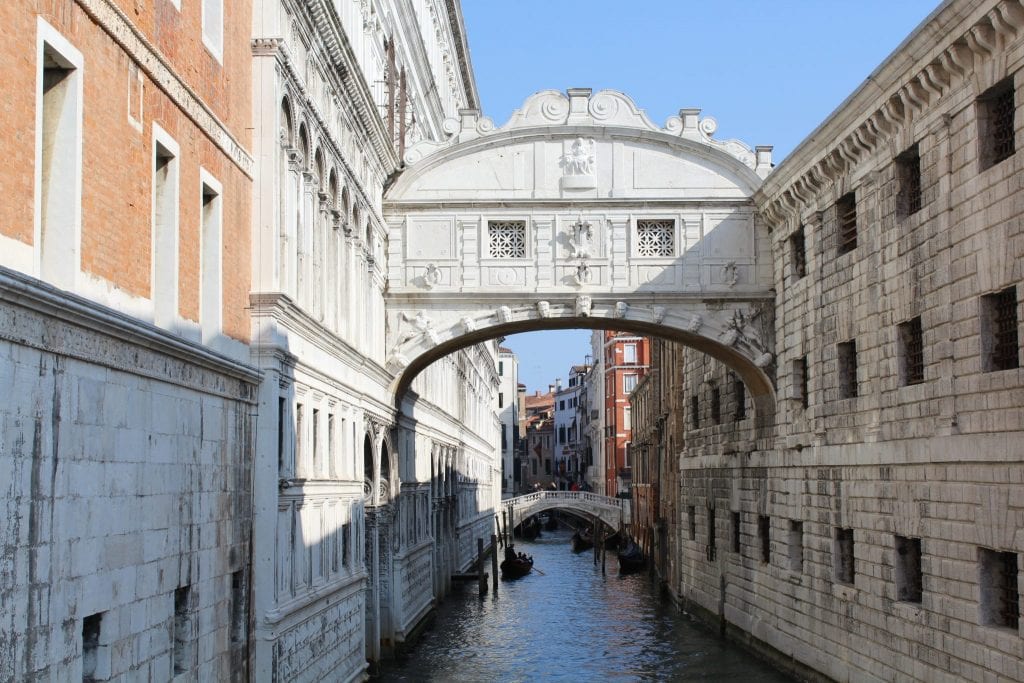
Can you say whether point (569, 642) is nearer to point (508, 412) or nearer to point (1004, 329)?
point (1004, 329)

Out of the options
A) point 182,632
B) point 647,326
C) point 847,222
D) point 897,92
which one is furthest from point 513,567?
point 182,632

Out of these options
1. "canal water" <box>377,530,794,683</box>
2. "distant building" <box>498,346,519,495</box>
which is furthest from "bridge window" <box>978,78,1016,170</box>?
"distant building" <box>498,346,519,495</box>

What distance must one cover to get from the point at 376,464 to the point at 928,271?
9.07m

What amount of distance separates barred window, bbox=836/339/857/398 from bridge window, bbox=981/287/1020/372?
4.33 meters

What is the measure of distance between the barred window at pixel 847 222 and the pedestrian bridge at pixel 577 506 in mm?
36640

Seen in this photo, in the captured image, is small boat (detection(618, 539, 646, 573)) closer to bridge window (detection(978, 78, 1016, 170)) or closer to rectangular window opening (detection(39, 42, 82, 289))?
bridge window (detection(978, 78, 1016, 170))

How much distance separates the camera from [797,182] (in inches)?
738

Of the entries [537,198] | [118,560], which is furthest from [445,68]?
[118,560]

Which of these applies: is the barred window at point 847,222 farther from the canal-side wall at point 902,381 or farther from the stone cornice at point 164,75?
A: the stone cornice at point 164,75

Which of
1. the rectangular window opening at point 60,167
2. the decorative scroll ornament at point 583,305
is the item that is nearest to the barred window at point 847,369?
the decorative scroll ornament at point 583,305

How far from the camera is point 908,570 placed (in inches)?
588

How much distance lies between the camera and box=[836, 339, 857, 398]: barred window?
17188 millimetres

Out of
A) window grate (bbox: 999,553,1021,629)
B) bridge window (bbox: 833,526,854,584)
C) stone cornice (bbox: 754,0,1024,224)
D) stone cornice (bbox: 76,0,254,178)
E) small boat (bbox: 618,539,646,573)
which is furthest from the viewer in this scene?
small boat (bbox: 618,539,646,573)

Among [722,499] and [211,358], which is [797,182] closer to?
[722,499]
